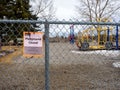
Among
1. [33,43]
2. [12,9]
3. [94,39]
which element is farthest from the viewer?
[12,9]

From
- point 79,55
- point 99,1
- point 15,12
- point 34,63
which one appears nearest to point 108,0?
Result: point 99,1

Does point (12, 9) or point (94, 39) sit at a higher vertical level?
point (12, 9)

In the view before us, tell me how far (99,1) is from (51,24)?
33.5 m

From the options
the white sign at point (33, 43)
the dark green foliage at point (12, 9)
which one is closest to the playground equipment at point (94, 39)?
the white sign at point (33, 43)

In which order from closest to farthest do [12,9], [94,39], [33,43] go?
[33,43] → [94,39] → [12,9]

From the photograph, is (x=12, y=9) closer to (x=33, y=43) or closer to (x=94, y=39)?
(x=94, y=39)

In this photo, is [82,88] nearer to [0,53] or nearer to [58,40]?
[58,40]

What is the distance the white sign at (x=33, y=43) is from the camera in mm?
4148

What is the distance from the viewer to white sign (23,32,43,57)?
4.15 metres

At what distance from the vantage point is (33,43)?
4.18m

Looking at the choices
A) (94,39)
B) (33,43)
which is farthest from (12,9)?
(33,43)

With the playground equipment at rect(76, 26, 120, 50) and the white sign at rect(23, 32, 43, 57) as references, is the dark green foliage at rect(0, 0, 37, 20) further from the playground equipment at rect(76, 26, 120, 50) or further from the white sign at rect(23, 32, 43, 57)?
the white sign at rect(23, 32, 43, 57)

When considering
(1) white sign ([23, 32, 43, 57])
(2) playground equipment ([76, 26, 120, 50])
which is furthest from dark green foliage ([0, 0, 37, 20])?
(1) white sign ([23, 32, 43, 57])

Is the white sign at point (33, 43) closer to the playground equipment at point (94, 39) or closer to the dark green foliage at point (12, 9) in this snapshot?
the playground equipment at point (94, 39)
